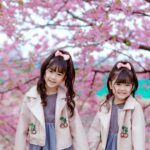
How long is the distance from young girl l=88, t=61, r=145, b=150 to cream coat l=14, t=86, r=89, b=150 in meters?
0.19

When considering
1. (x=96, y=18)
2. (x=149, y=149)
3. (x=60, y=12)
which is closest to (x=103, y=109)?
(x=96, y=18)

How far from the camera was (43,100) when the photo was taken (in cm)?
444

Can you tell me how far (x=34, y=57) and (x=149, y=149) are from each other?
74.0 inches

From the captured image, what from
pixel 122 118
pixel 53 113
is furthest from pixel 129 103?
pixel 53 113

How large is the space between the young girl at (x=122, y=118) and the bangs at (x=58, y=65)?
400 millimetres

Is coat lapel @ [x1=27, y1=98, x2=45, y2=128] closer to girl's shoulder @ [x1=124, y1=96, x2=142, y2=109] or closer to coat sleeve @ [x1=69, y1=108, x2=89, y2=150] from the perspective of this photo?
coat sleeve @ [x1=69, y1=108, x2=89, y2=150]

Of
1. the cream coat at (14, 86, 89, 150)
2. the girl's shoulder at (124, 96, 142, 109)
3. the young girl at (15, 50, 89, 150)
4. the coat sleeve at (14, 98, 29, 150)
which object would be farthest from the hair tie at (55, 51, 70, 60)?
the girl's shoulder at (124, 96, 142, 109)

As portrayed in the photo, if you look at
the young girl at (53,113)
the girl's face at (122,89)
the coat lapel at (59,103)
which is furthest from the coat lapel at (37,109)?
the girl's face at (122,89)

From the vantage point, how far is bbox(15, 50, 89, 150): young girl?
14.4 feet

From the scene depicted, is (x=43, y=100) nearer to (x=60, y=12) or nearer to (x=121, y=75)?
(x=121, y=75)

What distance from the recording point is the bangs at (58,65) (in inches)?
172

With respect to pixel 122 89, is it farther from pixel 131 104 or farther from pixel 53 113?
pixel 53 113

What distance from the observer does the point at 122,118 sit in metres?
4.38

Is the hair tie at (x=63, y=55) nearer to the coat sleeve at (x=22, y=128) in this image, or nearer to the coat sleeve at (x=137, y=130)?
the coat sleeve at (x=22, y=128)
